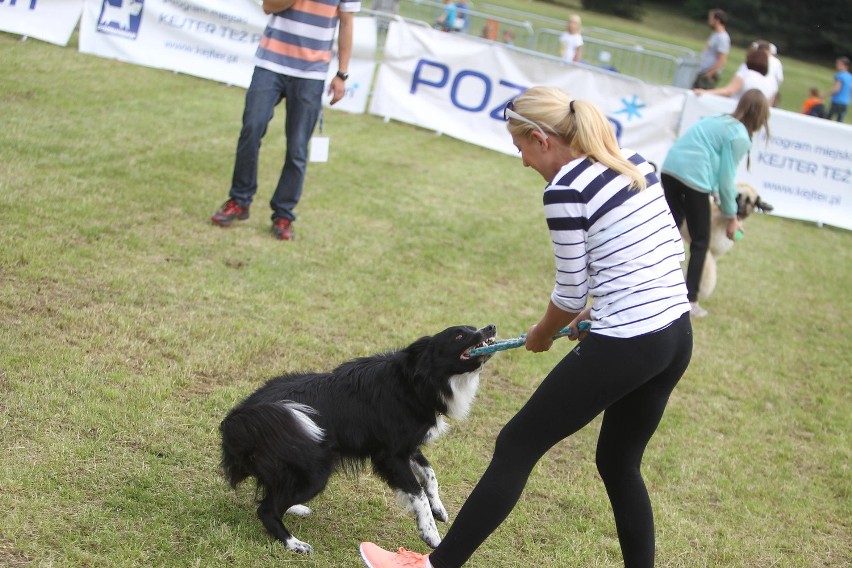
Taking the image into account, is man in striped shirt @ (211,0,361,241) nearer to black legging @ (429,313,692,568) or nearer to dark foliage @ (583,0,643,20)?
black legging @ (429,313,692,568)

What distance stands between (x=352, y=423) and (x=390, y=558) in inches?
20.9

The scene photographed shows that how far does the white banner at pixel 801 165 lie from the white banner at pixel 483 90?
0.48m

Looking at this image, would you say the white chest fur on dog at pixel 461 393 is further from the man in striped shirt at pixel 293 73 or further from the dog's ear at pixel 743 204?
the dog's ear at pixel 743 204

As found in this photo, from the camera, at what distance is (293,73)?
19.9 feet

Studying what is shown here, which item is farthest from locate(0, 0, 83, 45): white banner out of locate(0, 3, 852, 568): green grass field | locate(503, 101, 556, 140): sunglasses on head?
locate(503, 101, 556, 140): sunglasses on head

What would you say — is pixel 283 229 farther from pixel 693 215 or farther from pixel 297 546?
pixel 297 546

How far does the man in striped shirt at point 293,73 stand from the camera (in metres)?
6.04

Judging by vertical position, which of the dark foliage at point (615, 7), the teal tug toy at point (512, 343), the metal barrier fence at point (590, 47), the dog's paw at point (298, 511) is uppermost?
the dark foliage at point (615, 7)

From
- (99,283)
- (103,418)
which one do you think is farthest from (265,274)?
(103,418)

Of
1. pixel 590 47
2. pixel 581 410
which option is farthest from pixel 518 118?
pixel 590 47

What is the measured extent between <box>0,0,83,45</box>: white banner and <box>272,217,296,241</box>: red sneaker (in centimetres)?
695

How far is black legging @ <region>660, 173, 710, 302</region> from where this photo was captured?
245 inches

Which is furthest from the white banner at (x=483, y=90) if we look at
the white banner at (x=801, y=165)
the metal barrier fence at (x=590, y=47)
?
the metal barrier fence at (x=590, y=47)

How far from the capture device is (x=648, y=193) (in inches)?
99.8
